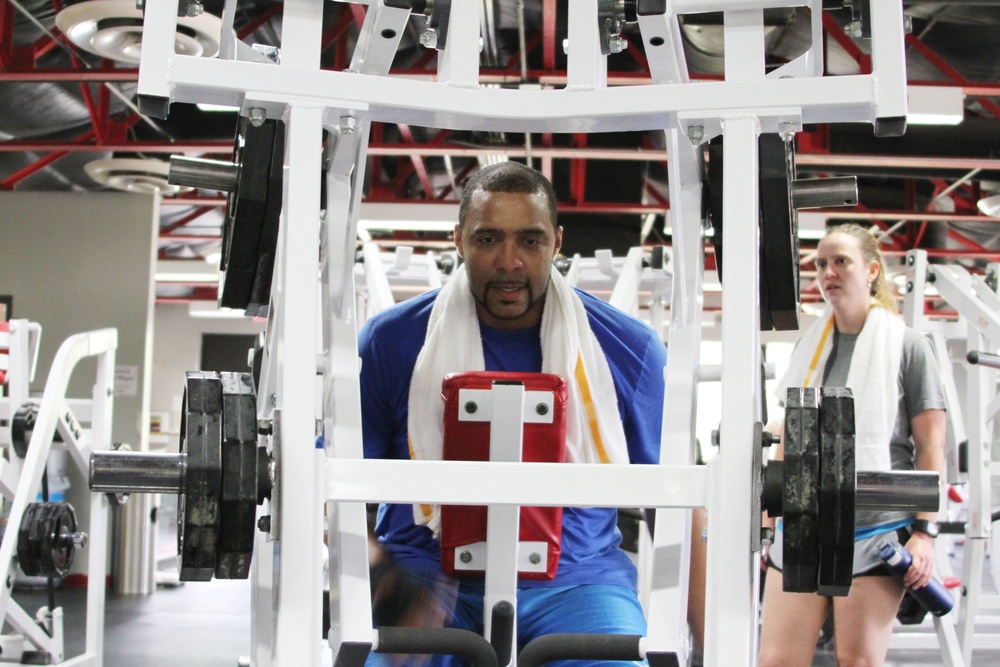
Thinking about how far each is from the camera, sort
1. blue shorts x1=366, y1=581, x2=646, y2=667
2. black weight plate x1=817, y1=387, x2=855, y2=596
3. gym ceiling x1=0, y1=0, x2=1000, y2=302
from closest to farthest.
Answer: black weight plate x1=817, y1=387, x2=855, y2=596, blue shorts x1=366, y1=581, x2=646, y2=667, gym ceiling x1=0, y1=0, x2=1000, y2=302

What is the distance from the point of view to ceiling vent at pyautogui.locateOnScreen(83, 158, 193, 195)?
616cm

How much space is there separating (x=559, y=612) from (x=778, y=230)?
29.8 inches

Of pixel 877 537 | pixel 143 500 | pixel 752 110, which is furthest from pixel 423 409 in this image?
pixel 143 500

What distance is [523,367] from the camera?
6.46 ft

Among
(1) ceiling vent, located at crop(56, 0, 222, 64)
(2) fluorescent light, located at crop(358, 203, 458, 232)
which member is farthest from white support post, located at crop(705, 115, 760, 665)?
(2) fluorescent light, located at crop(358, 203, 458, 232)

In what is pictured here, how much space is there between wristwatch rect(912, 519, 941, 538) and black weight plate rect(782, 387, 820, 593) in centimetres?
149

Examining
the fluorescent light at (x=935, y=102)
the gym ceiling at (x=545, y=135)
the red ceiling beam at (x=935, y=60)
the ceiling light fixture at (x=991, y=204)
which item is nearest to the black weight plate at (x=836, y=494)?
the gym ceiling at (x=545, y=135)

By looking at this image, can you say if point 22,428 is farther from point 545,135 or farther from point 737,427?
point 545,135

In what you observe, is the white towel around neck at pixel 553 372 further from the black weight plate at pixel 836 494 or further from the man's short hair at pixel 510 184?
the black weight plate at pixel 836 494

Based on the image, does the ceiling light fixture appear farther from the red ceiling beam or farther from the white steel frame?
the white steel frame

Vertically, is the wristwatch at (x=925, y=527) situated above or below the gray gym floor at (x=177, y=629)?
above

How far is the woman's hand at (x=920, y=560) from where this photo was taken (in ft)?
8.18

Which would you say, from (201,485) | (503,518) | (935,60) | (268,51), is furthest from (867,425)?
(935,60)

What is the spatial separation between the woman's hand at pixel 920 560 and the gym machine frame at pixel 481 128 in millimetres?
1209
